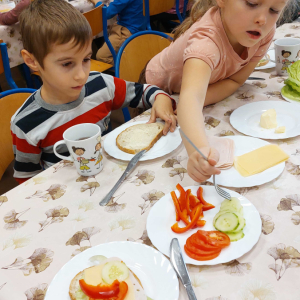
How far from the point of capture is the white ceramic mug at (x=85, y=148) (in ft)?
2.48

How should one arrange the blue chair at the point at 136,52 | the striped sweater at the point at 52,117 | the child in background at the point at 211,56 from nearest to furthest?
the child in background at the point at 211,56 → the striped sweater at the point at 52,117 → the blue chair at the point at 136,52

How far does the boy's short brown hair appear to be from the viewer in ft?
2.92

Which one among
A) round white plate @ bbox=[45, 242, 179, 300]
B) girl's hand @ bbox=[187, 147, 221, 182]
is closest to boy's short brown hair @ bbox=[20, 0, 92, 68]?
girl's hand @ bbox=[187, 147, 221, 182]

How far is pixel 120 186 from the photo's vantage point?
76cm

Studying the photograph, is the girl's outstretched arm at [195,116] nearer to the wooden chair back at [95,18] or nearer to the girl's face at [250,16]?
the girl's face at [250,16]

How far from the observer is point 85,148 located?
0.76 metres

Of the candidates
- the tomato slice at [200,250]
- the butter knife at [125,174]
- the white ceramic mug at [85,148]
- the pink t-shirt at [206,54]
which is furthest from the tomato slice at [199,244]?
the pink t-shirt at [206,54]

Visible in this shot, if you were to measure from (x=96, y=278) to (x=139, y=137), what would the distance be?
507mm

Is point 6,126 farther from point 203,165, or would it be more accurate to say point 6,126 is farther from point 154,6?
point 154,6

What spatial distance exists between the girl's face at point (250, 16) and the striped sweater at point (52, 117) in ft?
1.24

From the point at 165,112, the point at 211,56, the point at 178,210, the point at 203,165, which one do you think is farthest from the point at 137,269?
the point at 211,56

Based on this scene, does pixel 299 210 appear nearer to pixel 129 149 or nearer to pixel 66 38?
pixel 129 149

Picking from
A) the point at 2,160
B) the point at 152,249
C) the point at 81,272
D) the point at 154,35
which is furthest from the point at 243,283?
the point at 154,35

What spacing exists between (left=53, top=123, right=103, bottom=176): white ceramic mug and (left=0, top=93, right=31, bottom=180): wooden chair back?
49cm
